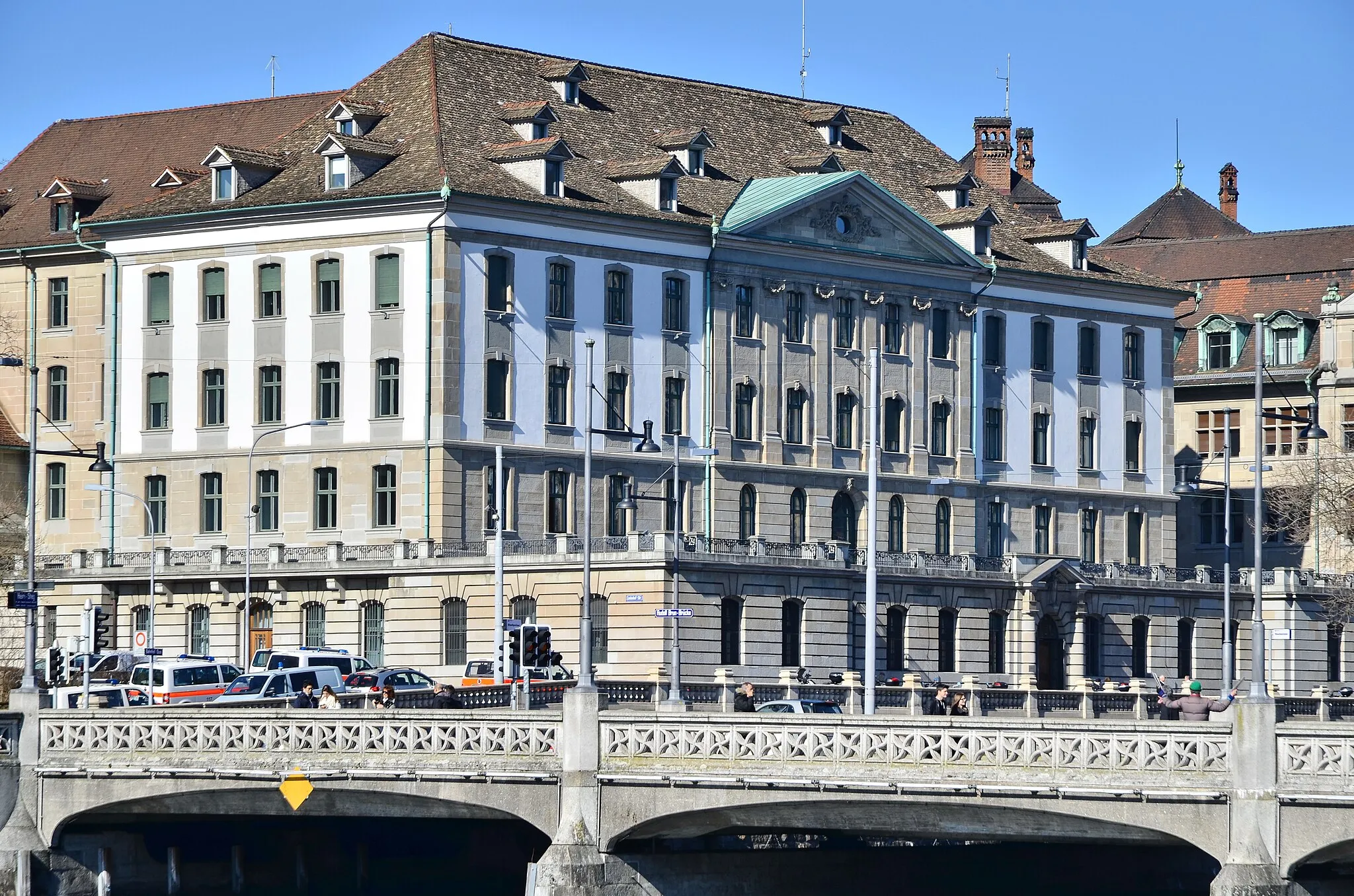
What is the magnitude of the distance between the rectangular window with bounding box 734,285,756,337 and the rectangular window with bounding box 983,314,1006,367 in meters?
12.4

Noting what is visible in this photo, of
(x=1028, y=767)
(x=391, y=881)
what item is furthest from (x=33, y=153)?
(x=1028, y=767)

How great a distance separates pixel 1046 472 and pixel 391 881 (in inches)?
2227

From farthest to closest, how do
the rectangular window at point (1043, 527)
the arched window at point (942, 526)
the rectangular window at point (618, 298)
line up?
the rectangular window at point (1043, 527) < the arched window at point (942, 526) < the rectangular window at point (618, 298)

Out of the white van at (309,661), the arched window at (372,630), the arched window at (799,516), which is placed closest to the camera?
the white van at (309,661)

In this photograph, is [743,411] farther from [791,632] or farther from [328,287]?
[328,287]

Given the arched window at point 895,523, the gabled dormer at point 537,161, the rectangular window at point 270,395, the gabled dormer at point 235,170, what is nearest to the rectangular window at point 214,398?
the rectangular window at point 270,395

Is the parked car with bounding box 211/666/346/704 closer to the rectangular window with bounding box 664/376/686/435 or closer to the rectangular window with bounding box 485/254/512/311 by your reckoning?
the rectangular window with bounding box 485/254/512/311

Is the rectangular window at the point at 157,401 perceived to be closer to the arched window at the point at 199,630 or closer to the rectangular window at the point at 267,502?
the rectangular window at the point at 267,502

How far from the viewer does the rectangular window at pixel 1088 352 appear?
400 ft

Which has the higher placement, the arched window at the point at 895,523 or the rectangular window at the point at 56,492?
the rectangular window at the point at 56,492

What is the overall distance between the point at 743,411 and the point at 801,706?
38.3m

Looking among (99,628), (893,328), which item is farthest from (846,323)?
(99,628)

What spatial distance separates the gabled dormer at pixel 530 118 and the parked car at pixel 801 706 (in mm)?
35243

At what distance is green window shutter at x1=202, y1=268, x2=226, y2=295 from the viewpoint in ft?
347
